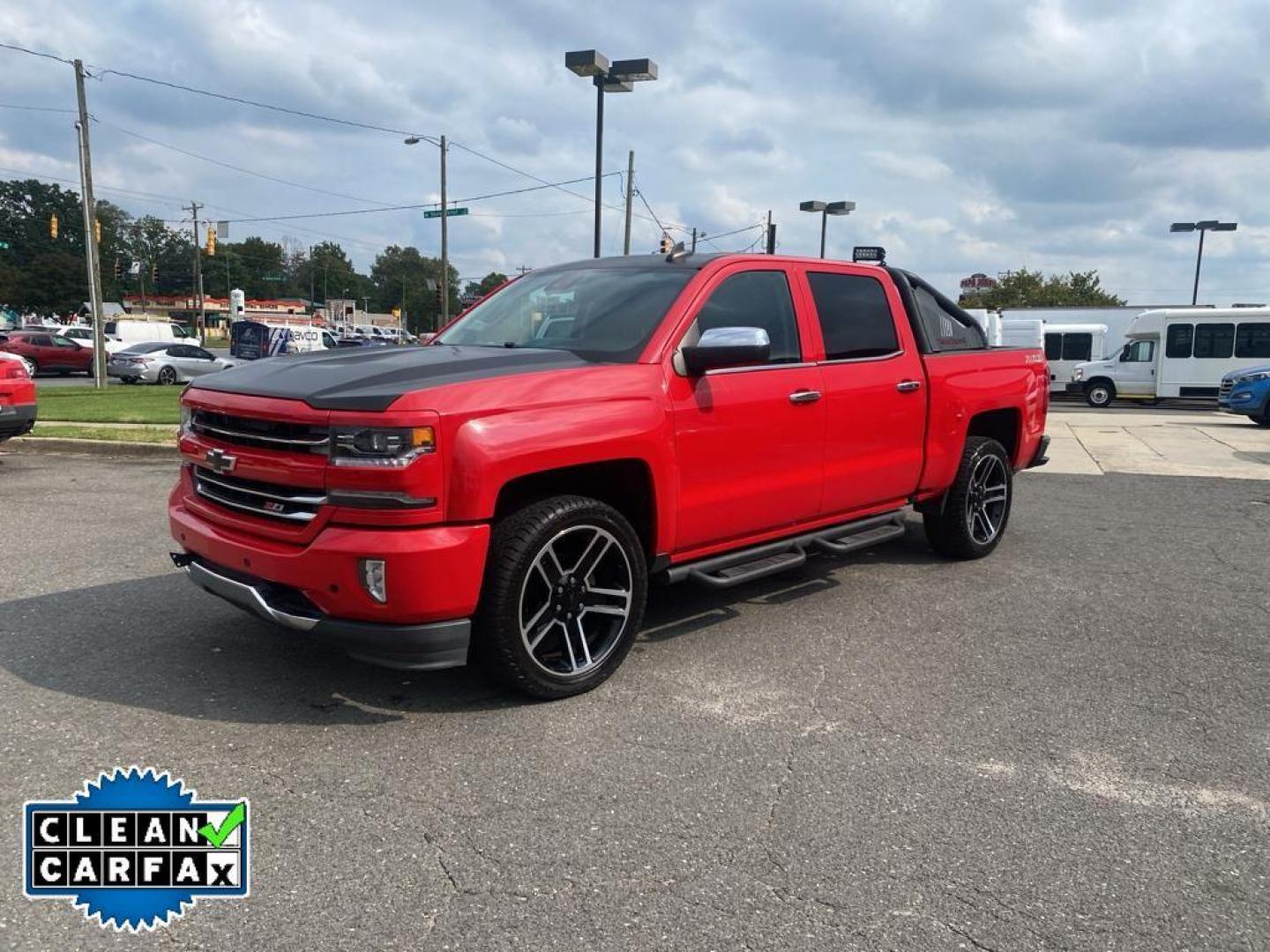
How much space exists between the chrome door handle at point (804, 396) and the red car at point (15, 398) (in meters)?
8.15

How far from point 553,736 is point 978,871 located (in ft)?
5.13

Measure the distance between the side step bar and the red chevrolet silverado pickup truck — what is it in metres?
0.02

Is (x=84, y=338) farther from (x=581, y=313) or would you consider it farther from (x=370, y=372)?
(x=370, y=372)

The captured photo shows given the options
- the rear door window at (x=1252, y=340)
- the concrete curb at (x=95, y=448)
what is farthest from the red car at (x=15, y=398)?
the rear door window at (x=1252, y=340)

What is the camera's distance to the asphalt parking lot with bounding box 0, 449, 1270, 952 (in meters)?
2.50

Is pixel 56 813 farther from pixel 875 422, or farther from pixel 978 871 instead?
pixel 875 422

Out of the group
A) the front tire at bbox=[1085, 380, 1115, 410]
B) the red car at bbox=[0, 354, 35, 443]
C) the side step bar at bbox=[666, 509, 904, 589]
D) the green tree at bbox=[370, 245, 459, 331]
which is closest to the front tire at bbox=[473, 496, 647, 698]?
the side step bar at bbox=[666, 509, 904, 589]

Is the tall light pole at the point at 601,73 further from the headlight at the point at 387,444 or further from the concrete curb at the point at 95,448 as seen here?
the headlight at the point at 387,444

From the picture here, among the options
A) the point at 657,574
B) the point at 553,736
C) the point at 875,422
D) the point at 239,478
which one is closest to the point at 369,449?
the point at 239,478

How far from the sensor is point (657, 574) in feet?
14.3

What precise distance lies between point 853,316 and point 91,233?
24.1 meters

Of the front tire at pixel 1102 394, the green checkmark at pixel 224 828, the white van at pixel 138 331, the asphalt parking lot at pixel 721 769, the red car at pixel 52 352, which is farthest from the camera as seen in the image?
the white van at pixel 138 331

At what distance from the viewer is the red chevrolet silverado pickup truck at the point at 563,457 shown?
337 centimetres

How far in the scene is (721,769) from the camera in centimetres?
333
